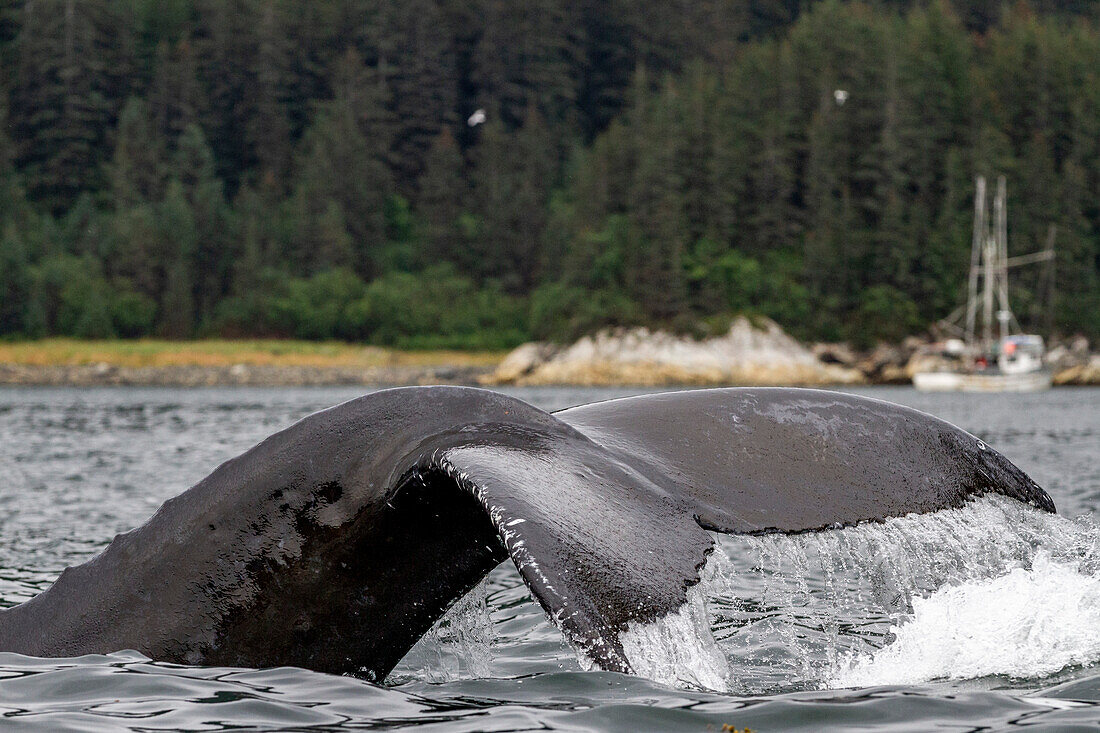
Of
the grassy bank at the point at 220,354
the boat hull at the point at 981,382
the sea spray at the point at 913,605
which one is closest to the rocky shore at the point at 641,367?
the grassy bank at the point at 220,354

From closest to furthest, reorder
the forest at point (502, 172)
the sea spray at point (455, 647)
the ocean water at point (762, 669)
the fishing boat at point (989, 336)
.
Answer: the ocean water at point (762, 669) → the sea spray at point (455, 647) → the fishing boat at point (989, 336) → the forest at point (502, 172)

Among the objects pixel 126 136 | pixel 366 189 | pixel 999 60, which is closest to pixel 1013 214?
pixel 999 60

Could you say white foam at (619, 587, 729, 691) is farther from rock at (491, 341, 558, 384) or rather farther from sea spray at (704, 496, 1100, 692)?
rock at (491, 341, 558, 384)

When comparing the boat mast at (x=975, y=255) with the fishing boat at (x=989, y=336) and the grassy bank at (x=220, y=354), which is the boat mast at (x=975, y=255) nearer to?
the fishing boat at (x=989, y=336)

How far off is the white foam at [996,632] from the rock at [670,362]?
198ft

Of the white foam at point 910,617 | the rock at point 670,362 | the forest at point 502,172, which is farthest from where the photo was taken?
the forest at point 502,172

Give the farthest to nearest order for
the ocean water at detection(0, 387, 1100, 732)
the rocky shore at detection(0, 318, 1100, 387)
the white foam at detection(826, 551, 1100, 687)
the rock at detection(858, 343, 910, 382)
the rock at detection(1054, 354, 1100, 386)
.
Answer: the rock at detection(858, 343, 910, 382) → the rocky shore at detection(0, 318, 1100, 387) → the rock at detection(1054, 354, 1100, 386) → the white foam at detection(826, 551, 1100, 687) → the ocean water at detection(0, 387, 1100, 732)

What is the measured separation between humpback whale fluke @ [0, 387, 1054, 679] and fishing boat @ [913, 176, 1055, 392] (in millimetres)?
58849

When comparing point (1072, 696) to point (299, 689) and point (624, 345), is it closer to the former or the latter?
point (299, 689)

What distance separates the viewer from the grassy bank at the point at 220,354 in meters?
74.5

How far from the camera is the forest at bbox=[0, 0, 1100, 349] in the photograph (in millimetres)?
79438

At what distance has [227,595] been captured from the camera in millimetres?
4414

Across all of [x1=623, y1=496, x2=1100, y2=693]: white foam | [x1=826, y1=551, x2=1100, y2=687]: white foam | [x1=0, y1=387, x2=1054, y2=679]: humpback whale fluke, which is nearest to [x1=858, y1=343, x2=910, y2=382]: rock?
[x1=623, y1=496, x2=1100, y2=693]: white foam

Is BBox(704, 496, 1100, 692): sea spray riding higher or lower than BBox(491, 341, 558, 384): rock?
higher
